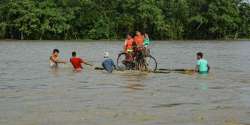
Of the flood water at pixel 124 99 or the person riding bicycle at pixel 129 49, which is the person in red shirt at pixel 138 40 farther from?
the flood water at pixel 124 99

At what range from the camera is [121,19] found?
80.9 metres

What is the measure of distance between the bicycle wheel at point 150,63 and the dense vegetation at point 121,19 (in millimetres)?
53302

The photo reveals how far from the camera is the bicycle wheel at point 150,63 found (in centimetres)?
2250

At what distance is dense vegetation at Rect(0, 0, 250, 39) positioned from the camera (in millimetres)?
76688

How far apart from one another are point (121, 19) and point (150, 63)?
5760 cm

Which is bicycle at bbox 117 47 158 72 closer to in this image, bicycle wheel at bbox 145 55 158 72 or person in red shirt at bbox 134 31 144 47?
bicycle wheel at bbox 145 55 158 72

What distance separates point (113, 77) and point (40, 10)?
192ft

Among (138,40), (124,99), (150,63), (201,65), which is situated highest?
(138,40)

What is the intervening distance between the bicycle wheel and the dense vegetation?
53302 mm

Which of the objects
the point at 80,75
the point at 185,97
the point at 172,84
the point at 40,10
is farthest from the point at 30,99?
the point at 40,10

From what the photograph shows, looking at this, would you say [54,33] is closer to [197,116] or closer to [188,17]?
[188,17]

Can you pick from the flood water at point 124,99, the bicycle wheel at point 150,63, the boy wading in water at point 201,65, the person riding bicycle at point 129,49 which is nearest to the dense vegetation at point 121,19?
the bicycle wheel at point 150,63

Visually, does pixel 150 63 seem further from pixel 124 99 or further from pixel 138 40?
pixel 124 99

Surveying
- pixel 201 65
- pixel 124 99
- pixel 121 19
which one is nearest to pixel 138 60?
pixel 201 65
